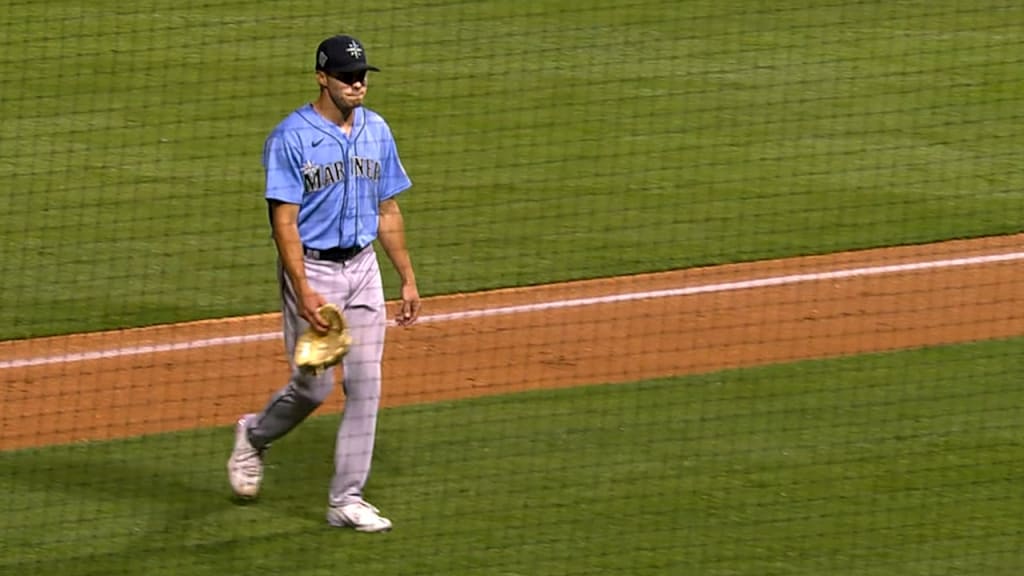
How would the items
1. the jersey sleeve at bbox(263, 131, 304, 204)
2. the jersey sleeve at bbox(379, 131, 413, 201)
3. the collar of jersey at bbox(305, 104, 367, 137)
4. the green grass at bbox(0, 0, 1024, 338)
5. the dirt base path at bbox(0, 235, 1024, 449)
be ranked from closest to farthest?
the jersey sleeve at bbox(263, 131, 304, 204) < the collar of jersey at bbox(305, 104, 367, 137) < the jersey sleeve at bbox(379, 131, 413, 201) < the dirt base path at bbox(0, 235, 1024, 449) < the green grass at bbox(0, 0, 1024, 338)

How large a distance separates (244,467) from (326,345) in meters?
0.83

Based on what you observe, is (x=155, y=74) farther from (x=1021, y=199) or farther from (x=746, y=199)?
(x=1021, y=199)

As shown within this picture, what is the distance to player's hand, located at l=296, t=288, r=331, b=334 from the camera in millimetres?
7715

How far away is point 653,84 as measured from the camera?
52.0 ft

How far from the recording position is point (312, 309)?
7738 millimetres

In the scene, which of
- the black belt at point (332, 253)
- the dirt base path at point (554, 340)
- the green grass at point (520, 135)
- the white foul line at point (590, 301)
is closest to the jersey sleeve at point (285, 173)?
the black belt at point (332, 253)

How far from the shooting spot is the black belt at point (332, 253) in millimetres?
8000

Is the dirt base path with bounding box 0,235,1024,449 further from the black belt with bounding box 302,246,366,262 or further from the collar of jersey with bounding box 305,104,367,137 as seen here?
the collar of jersey with bounding box 305,104,367,137

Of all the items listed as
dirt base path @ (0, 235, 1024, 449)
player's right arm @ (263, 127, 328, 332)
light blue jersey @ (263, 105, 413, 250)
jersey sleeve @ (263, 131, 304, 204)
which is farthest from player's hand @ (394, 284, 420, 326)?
dirt base path @ (0, 235, 1024, 449)

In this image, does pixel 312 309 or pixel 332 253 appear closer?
pixel 312 309

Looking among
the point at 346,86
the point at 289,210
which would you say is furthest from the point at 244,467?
the point at 346,86

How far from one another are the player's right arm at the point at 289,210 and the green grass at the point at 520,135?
3277mm

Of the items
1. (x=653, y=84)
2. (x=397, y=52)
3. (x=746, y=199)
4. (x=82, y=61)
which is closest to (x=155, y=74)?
(x=82, y=61)

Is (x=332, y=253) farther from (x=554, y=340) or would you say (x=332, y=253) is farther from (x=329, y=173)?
(x=554, y=340)
